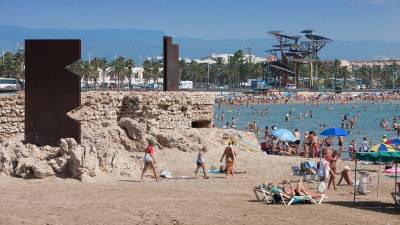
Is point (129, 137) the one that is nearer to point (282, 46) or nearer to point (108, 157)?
point (108, 157)

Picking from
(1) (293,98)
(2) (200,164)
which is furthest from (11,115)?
(1) (293,98)

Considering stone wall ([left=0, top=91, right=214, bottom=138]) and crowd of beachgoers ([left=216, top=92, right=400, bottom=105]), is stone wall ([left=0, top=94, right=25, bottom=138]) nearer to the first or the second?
stone wall ([left=0, top=91, right=214, bottom=138])

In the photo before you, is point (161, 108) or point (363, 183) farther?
point (161, 108)

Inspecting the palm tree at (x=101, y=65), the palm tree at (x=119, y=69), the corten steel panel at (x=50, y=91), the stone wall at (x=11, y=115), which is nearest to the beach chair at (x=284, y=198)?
the corten steel panel at (x=50, y=91)

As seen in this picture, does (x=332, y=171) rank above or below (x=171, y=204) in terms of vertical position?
above

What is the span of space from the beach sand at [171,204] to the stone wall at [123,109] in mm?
3752

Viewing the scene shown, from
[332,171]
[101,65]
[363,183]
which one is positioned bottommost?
[363,183]

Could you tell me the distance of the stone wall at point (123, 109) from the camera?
67.2 ft

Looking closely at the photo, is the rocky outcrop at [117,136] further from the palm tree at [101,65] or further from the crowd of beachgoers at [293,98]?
the palm tree at [101,65]

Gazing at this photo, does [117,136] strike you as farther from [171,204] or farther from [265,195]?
[171,204]

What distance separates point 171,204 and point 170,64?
12122mm

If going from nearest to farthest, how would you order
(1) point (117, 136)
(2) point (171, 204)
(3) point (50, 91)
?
(2) point (171, 204) → (3) point (50, 91) → (1) point (117, 136)

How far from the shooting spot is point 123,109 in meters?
22.9

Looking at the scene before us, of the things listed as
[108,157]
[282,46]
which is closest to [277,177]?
[108,157]
